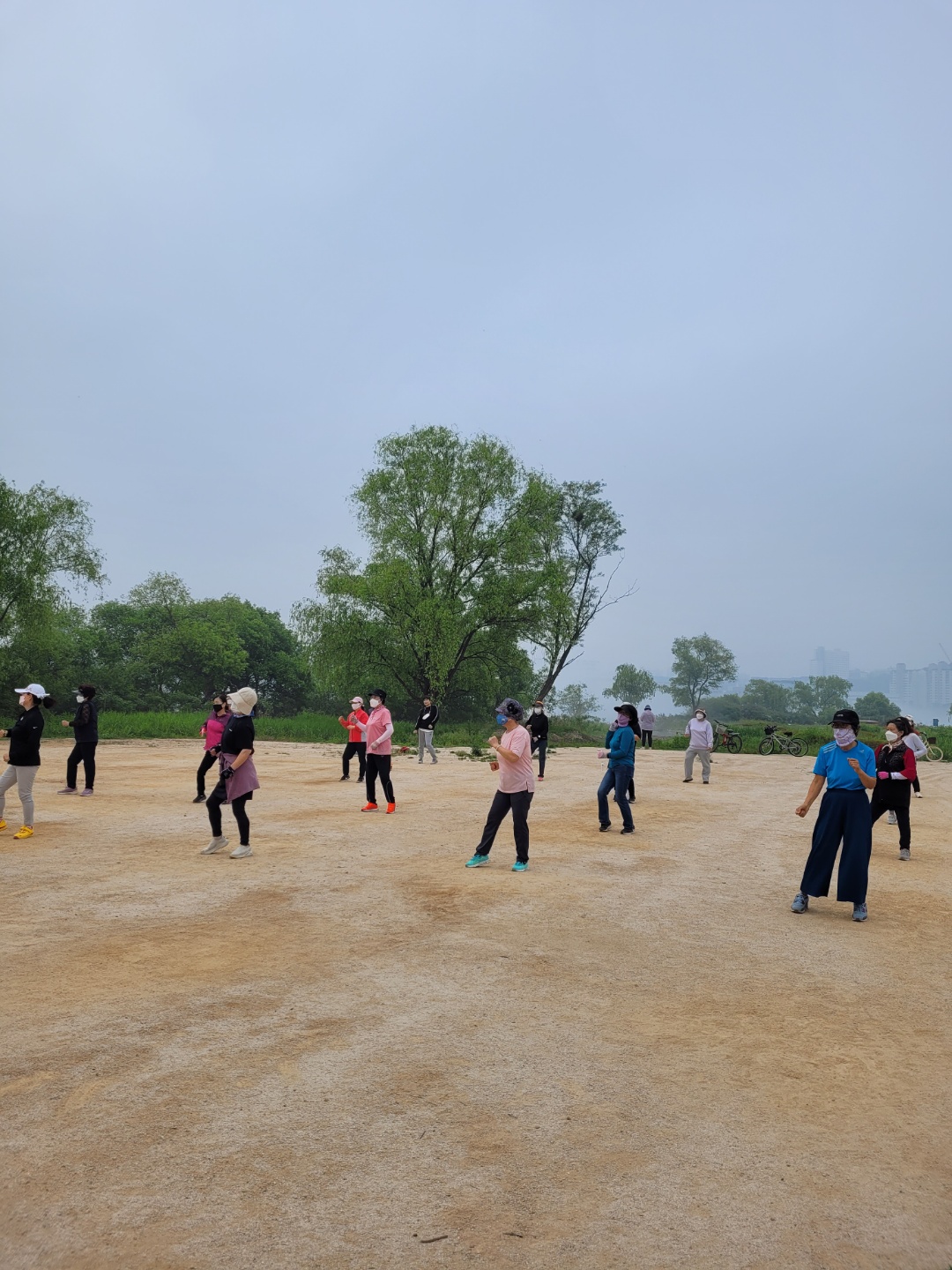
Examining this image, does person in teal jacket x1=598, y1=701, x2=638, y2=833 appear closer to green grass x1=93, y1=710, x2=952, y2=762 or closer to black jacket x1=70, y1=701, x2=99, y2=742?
black jacket x1=70, y1=701, x2=99, y2=742

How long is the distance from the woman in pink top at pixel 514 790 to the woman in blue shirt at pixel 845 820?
2901mm

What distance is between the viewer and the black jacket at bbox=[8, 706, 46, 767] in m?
11.3

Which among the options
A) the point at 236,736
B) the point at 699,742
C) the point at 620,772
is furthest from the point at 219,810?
the point at 699,742

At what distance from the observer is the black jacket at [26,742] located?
37.1 feet

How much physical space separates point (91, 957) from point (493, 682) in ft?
131

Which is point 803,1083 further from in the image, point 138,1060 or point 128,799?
point 128,799

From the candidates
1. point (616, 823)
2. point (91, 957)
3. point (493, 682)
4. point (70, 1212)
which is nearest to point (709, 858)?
point (616, 823)

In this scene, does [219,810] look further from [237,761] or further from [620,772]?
[620,772]

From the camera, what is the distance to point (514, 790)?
10.1 meters

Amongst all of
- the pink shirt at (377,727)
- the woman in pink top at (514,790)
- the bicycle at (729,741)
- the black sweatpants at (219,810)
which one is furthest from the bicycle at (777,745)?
the black sweatpants at (219,810)

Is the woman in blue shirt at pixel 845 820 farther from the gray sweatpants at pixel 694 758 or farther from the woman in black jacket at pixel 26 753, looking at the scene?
the gray sweatpants at pixel 694 758

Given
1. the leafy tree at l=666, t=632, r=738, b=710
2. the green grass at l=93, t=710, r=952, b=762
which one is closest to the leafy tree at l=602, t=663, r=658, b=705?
the leafy tree at l=666, t=632, r=738, b=710

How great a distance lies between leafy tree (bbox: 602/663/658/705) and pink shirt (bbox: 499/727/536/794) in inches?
4409

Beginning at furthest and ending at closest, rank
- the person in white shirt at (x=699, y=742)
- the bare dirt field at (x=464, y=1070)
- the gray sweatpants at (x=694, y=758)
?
the gray sweatpants at (x=694, y=758), the person in white shirt at (x=699, y=742), the bare dirt field at (x=464, y=1070)
